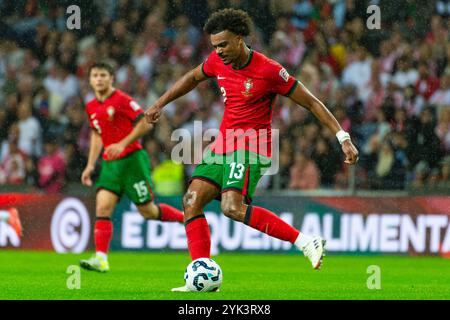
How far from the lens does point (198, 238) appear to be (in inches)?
340

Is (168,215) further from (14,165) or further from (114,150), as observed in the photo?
(14,165)

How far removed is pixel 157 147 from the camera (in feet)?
52.4

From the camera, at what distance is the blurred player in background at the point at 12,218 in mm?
15023

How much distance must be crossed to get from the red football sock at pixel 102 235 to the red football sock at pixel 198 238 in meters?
2.74

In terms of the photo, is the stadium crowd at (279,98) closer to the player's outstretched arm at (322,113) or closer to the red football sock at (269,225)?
the player's outstretched arm at (322,113)

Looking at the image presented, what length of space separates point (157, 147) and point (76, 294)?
769 centimetres

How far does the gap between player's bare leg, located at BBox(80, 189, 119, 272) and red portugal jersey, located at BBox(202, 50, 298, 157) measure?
2.73 meters

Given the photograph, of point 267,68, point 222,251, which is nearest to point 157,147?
point 222,251

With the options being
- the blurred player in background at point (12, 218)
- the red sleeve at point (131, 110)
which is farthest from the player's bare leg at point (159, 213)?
the blurred player in background at point (12, 218)

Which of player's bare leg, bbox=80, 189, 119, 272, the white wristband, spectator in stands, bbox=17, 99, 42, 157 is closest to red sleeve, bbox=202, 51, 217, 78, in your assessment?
the white wristband

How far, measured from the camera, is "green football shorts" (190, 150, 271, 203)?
864 centimetres

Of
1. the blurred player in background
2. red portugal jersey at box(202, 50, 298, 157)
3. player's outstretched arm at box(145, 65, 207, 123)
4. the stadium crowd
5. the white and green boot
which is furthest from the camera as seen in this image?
the stadium crowd

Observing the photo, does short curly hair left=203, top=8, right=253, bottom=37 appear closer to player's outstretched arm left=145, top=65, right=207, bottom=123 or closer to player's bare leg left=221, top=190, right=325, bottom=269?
player's outstretched arm left=145, top=65, right=207, bottom=123

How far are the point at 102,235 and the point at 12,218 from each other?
417cm
